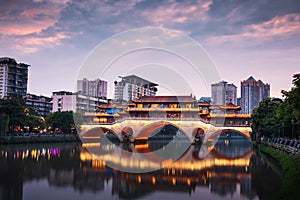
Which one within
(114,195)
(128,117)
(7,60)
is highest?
(7,60)

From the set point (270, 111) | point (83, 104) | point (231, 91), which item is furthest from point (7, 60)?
point (231, 91)

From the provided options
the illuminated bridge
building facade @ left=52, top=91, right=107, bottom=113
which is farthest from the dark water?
building facade @ left=52, top=91, right=107, bottom=113

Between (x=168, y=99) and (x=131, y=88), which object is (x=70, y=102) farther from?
(x=168, y=99)

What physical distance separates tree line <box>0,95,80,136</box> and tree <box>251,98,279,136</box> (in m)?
28.4

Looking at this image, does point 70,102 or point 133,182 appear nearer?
point 133,182

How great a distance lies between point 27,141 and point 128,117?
13764 mm

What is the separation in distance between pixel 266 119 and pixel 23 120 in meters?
29.7

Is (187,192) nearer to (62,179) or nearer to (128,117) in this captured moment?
(62,179)

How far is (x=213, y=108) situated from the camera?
56.6 m

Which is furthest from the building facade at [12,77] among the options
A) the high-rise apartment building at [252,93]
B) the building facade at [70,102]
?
the high-rise apartment building at [252,93]

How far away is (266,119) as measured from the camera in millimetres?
35781

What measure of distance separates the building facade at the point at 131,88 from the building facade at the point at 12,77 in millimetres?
35542

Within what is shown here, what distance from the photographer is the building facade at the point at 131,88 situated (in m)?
108

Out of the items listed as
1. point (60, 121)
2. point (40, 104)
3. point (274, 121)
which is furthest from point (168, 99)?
point (40, 104)
